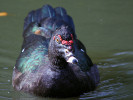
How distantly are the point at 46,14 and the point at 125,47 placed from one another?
8.73 feet

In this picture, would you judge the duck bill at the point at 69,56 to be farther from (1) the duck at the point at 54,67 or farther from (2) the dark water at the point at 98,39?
(2) the dark water at the point at 98,39

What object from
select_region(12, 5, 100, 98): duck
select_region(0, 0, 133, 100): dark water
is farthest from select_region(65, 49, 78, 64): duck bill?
select_region(0, 0, 133, 100): dark water

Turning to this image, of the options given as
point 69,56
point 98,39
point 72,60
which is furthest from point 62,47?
point 98,39

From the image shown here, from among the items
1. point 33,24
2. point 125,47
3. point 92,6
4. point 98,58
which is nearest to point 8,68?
point 33,24

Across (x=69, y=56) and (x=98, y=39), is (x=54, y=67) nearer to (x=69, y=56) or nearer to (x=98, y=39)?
(x=69, y=56)

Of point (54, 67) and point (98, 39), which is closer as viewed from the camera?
point (54, 67)

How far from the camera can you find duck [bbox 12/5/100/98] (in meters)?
6.29

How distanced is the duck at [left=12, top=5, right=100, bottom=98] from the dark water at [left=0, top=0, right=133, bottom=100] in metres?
0.24

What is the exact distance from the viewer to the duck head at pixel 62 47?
239 inches

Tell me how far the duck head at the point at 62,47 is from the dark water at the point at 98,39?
0.96m

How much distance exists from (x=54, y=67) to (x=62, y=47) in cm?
57

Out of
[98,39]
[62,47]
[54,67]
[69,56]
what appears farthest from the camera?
[98,39]

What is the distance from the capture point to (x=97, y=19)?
11.5 metres

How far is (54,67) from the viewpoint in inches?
259
